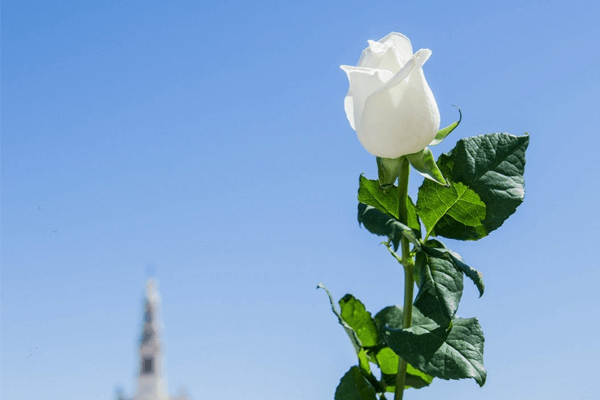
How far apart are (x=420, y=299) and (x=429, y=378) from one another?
102 millimetres

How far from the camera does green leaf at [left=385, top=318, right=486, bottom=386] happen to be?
46 cm

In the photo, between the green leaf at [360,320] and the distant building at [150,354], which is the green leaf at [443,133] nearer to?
the green leaf at [360,320]

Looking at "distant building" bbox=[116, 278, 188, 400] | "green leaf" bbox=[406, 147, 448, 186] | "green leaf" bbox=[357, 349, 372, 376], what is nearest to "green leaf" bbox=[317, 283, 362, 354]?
"green leaf" bbox=[357, 349, 372, 376]

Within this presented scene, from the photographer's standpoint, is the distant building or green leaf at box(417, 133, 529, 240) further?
the distant building

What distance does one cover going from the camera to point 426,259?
462 mm

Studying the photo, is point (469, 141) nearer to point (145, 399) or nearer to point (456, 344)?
point (456, 344)

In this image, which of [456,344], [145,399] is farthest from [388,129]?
[145,399]

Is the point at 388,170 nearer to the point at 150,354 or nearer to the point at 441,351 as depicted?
the point at 441,351

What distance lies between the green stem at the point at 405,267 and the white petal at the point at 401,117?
0.02m

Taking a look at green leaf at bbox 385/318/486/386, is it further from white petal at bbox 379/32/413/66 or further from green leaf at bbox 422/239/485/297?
white petal at bbox 379/32/413/66

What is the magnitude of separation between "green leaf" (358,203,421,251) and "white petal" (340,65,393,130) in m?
0.06

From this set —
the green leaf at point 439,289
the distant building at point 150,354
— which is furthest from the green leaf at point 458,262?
the distant building at point 150,354

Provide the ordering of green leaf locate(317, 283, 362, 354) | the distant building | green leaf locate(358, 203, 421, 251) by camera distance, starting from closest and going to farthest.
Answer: green leaf locate(358, 203, 421, 251)
green leaf locate(317, 283, 362, 354)
the distant building

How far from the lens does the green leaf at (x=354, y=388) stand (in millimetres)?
504
